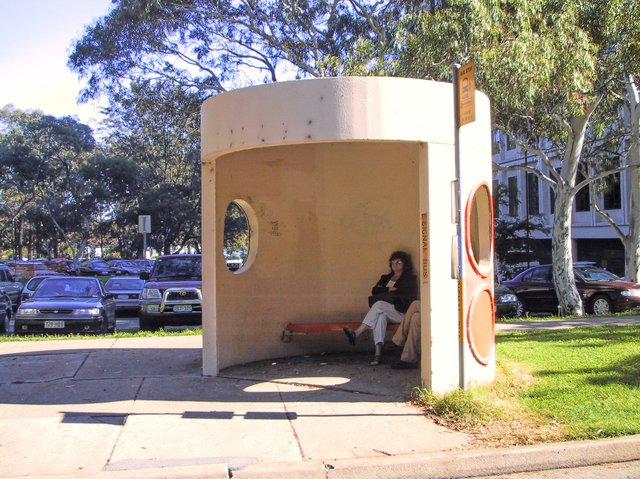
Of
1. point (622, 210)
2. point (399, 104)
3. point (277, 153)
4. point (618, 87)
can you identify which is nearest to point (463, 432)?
point (399, 104)

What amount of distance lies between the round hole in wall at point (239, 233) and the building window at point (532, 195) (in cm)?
1685

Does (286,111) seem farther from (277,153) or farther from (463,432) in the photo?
(463,432)

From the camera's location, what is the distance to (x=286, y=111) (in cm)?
675

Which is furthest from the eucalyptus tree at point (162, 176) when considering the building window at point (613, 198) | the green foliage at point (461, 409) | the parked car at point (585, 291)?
the green foliage at point (461, 409)

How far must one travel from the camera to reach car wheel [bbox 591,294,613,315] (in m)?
17.6

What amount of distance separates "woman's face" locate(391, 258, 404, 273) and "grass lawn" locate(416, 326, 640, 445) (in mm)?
1715

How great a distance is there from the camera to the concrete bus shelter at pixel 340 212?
6.60 meters

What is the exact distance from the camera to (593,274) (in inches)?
734

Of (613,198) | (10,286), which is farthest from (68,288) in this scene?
(613,198)

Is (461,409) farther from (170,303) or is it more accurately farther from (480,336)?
(170,303)

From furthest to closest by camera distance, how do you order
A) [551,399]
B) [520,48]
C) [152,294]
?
[152,294] < [520,48] < [551,399]

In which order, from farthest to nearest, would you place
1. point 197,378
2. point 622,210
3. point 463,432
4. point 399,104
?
point 622,210
point 197,378
point 399,104
point 463,432

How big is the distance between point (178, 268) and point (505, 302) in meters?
8.41

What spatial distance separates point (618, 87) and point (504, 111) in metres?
4.33
